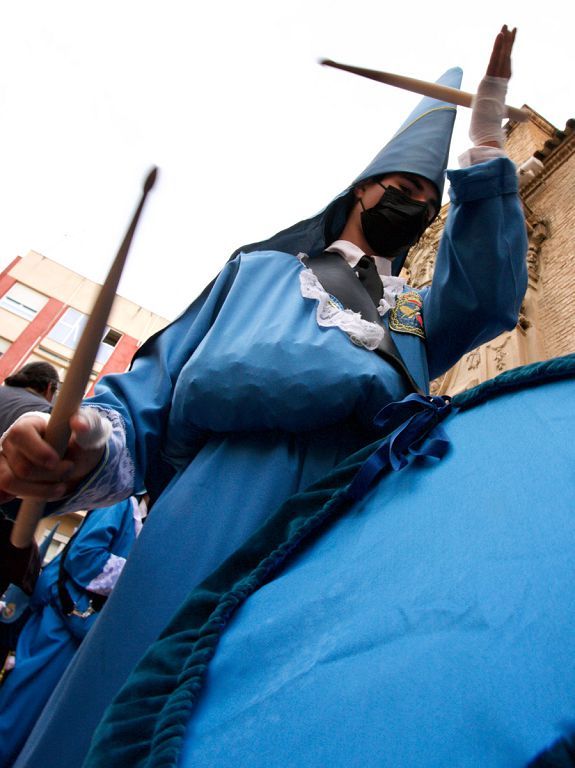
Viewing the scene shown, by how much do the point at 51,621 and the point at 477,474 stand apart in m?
2.76

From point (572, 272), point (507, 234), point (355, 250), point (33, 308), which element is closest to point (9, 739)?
point (355, 250)

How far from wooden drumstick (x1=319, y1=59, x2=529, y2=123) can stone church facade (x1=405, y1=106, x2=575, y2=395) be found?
1.76m

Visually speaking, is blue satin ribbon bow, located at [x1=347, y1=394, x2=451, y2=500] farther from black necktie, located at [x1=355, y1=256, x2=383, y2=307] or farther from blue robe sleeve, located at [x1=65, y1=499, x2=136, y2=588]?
blue robe sleeve, located at [x1=65, y1=499, x2=136, y2=588]

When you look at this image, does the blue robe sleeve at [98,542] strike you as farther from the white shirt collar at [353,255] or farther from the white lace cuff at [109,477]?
the white shirt collar at [353,255]

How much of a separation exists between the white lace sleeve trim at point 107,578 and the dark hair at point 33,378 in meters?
1.08

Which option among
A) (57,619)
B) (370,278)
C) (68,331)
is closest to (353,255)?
(370,278)

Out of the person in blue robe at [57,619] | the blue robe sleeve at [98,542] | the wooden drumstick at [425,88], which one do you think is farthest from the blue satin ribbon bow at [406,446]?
the blue robe sleeve at [98,542]

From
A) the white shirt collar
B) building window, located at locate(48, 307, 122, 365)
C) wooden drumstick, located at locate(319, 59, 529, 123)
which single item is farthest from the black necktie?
building window, located at locate(48, 307, 122, 365)

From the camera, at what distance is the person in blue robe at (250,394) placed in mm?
873

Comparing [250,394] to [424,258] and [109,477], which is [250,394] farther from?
[424,258]

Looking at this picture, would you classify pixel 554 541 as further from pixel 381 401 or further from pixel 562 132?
pixel 562 132

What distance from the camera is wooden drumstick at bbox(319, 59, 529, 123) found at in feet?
4.78

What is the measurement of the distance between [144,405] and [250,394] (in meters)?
0.29

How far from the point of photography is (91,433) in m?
0.74
